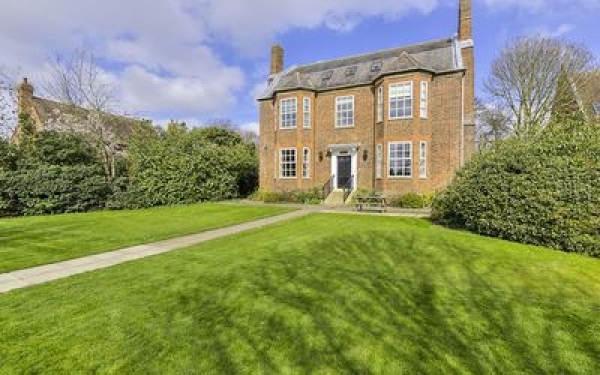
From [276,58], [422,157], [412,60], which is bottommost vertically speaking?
[422,157]

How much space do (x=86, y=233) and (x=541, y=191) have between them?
13269mm

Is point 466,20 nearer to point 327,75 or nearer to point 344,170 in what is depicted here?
point 327,75

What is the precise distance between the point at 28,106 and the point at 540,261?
34.6 metres

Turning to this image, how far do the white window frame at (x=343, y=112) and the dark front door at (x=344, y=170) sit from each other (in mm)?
2085

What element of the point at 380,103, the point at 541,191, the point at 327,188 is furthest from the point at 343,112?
the point at 541,191

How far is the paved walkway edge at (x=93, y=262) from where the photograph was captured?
Result: 20.3ft

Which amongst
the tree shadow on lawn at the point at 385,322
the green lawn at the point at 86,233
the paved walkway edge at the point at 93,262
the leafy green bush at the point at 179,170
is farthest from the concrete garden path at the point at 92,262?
the leafy green bush at the point at 179,170

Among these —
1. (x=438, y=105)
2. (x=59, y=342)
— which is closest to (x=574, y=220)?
(x=59, y=342)

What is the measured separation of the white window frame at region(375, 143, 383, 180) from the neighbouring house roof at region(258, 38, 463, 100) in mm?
4143

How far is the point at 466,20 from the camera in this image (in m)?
20.5

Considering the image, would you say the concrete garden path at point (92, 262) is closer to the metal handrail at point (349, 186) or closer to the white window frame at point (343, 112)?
the metal handrail at point (349, 186)

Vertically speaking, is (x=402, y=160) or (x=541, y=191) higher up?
(x=402, y=160)

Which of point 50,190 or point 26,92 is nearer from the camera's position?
point 50,190

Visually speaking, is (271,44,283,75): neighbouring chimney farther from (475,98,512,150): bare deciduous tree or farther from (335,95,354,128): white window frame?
(475,98,512,150): bare deciduous tree
